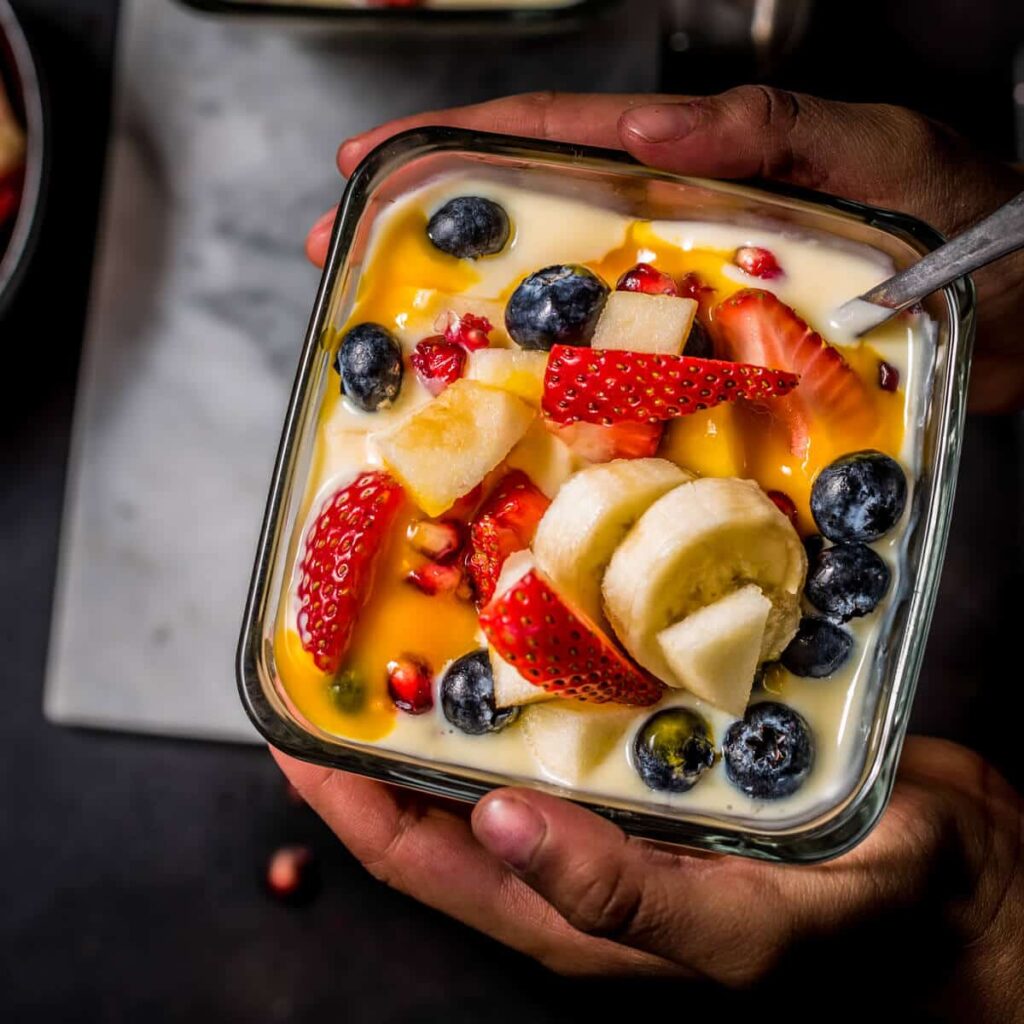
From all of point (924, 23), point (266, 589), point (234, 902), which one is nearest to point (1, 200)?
point (266, 589)

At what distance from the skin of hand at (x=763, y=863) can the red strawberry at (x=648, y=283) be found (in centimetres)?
19

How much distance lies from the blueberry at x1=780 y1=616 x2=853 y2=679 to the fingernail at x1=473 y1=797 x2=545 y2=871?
1.22 ft

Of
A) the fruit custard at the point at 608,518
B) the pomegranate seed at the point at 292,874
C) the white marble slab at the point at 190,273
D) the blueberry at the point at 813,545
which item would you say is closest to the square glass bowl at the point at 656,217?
the fruit custard at the point at 608,518

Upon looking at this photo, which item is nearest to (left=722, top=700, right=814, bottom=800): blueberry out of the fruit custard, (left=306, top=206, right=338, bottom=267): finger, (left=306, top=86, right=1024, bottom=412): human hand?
the fruit custard

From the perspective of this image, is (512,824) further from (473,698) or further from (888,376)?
(888,376)

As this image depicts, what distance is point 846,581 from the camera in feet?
4.64

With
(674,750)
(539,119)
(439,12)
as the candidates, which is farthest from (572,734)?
(439,12)

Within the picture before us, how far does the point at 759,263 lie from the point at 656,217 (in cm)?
16

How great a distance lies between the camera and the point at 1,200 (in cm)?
213

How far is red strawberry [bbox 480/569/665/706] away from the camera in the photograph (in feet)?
4.26

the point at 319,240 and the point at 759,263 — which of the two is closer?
the point at 759,263

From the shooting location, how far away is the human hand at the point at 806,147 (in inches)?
64.2

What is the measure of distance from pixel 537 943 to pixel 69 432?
1.35m

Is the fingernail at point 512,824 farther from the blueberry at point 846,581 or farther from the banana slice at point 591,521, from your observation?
the blueberry at point 846,581
